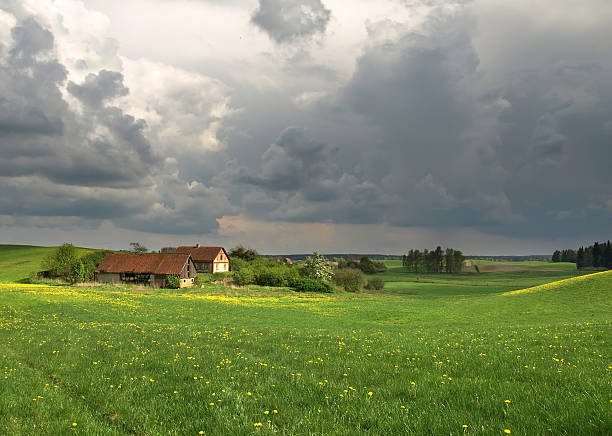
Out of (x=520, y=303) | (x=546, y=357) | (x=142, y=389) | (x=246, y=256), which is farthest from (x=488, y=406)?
(x=246, y=256)

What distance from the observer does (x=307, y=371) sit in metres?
11.1

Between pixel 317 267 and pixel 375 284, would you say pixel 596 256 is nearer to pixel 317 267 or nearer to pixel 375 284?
pixel 375 284

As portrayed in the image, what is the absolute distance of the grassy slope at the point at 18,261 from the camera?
9044 centimetres

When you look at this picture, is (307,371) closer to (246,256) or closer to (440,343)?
(440,343)

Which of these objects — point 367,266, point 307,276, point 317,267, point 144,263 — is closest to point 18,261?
point 144,263

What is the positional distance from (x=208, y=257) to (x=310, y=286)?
45375mm

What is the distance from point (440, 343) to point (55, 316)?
29.3m

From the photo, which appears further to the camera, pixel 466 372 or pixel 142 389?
pixel 466 372

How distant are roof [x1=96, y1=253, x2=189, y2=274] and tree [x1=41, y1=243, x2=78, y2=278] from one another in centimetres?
625

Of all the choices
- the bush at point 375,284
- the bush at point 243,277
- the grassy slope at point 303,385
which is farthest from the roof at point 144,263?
the grassy slope at point 303,385

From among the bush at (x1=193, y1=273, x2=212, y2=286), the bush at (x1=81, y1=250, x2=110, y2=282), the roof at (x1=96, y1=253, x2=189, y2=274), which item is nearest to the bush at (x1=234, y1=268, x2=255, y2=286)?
the bush at (x1=193, y1=273, x2=212, y2=286)

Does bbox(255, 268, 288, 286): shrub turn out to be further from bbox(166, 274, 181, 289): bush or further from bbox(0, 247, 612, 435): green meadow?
bbox(0, 247, 612, 435): green meadow

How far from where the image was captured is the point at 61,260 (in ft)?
276

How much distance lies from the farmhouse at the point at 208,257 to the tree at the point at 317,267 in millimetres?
33104
